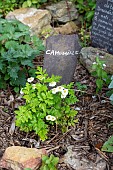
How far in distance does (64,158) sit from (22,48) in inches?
49.1

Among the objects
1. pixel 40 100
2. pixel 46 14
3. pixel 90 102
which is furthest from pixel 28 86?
pixel 46 14

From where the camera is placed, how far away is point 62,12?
5047mm

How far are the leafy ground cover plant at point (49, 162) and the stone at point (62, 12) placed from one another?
7.84 feet

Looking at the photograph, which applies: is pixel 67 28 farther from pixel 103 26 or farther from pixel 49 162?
pixel 49 162

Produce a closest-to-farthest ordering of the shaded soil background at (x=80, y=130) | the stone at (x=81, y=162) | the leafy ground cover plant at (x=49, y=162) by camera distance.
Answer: the leafy ground cover plant at (x=49, y=162) < the stone at (x=81, y=162) < the shaded soil background at (x=80, y=130)

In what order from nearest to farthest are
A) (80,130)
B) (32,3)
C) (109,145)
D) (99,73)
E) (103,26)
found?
1. (109,145)
2. (80,130)
3. (99,73)
4. (103,26)
5. (32,3)

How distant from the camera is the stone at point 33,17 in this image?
189 inches

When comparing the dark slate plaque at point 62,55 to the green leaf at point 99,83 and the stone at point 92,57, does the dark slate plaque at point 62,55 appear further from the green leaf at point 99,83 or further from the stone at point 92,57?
the stone at point 92,57

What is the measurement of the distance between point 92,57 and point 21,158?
1.54 meters

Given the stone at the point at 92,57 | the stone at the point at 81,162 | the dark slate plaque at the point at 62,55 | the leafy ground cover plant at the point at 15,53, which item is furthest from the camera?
the stone at the point at 92,57

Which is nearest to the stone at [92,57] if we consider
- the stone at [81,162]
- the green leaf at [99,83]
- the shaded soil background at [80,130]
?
the shaded soil background at [80,130]

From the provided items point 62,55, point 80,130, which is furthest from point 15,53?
point 80,130

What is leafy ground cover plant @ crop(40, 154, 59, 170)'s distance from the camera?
308cm

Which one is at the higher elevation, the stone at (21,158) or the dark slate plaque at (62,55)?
the dark slate plaque at (62,55)
